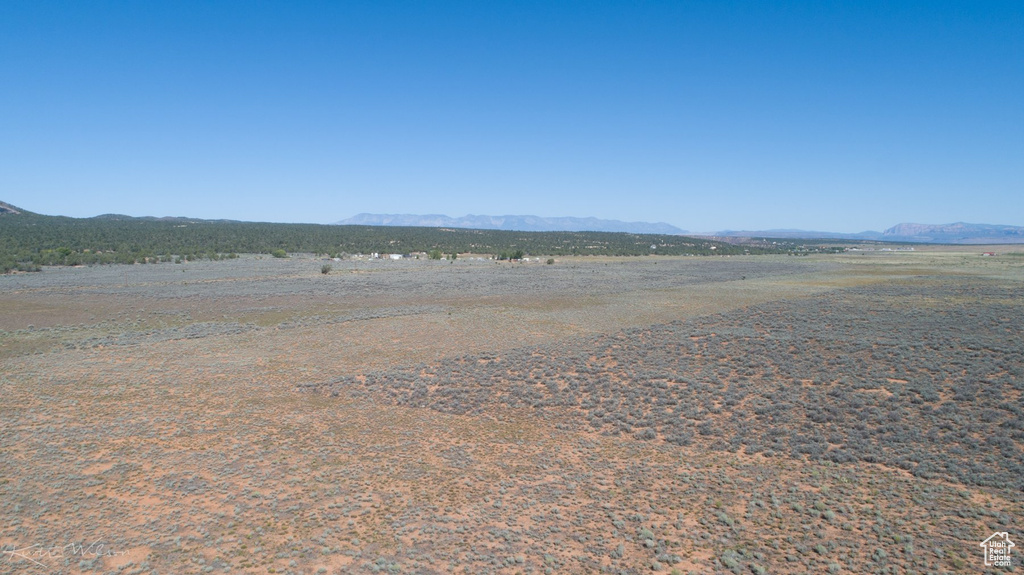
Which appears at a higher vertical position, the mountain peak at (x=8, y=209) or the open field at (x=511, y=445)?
the mountain peak at (x=8, y=209)

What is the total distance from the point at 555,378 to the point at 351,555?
33.6 feet

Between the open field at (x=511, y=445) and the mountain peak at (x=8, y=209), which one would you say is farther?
the mountain peak at (x=8, y=209)

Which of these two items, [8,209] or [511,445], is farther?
[8,209]

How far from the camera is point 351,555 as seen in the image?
784 centimetres

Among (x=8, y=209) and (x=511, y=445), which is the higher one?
(x=8, y=209)

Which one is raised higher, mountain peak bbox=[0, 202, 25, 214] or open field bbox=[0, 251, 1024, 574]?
mountain peak bbox=[0, 202, 25, 214]

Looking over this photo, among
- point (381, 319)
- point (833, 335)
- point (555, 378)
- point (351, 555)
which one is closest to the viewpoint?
point (351, 555)

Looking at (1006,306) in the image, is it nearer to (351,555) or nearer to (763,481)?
(763,481)

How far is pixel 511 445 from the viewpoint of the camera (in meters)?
12.1

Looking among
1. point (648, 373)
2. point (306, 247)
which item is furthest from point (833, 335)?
point (306, 247)

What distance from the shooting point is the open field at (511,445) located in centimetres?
804

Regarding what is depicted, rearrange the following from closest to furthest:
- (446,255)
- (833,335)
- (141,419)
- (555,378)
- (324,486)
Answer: (324,486) → (141,419) → (555,378) → (833,335) → (446,255)

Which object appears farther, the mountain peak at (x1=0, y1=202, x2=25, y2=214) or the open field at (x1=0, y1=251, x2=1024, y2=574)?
the mountain peak at (x1=0, y1=202, x2=25, y2=214)

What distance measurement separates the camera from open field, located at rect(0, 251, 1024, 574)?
8.04 metres
